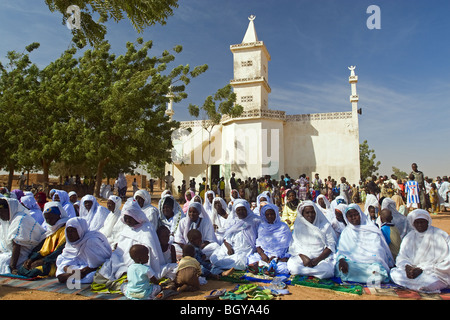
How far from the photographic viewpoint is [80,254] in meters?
4.17

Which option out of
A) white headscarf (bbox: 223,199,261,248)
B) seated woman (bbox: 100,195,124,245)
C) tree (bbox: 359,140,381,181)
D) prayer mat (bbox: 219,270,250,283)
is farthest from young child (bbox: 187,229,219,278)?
tree (bbox: 359,140,381,181)

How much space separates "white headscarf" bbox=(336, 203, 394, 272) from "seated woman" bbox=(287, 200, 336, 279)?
0.18 metres

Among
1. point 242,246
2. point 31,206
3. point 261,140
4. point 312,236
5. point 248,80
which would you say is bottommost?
point 242,246

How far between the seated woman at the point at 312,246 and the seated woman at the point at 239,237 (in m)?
0.74

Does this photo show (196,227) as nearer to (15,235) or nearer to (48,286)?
(48,286)

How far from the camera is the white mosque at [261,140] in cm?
1892

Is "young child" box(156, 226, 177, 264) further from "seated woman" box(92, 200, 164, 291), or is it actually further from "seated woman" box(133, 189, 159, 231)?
"seated woman" box(133, 189, 159, 231)

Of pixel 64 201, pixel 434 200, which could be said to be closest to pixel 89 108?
pixel 64 201

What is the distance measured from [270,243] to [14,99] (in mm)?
15960
